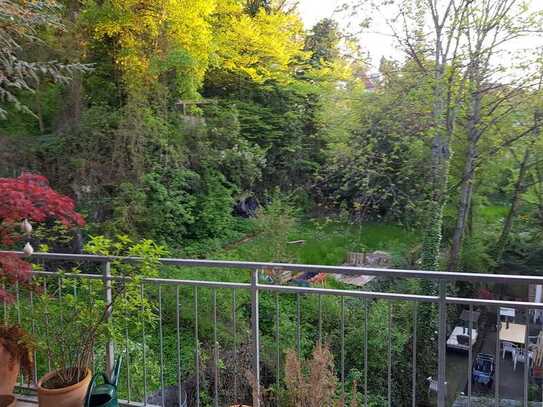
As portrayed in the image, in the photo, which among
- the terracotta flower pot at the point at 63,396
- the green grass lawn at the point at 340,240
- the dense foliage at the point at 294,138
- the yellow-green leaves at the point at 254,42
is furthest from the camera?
the green grass lawn at the point at 340,240

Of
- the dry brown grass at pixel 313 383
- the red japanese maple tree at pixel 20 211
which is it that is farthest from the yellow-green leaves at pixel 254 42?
the dry brown grass at pixel 313 383

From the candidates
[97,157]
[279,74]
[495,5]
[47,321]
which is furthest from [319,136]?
[47,321]

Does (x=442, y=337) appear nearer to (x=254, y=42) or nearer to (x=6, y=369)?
(x=6, y=369)

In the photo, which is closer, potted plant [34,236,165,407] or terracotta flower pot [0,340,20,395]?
potted plant [34,236,165,407]

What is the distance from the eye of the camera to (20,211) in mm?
2359

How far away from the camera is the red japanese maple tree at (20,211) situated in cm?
237

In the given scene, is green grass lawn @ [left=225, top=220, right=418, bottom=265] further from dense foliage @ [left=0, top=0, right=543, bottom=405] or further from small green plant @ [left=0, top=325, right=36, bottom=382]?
small green plant @ [left=0, top=325, right=36, bottom=382]

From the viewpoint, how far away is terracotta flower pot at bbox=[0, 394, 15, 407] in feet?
8.41

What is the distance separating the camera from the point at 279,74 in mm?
11922

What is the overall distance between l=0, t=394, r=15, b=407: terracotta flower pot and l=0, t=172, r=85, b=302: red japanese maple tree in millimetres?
611

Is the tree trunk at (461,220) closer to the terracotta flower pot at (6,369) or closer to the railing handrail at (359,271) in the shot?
the railing handrail at (359,271)

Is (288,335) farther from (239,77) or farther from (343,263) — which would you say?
(239,77)

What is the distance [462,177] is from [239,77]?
6036 millimetres

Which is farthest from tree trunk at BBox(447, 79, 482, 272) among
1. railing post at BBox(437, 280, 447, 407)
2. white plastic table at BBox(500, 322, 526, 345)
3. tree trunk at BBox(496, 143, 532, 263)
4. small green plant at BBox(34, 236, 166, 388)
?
small green plant at BBox(34, 236, 166, 388)
